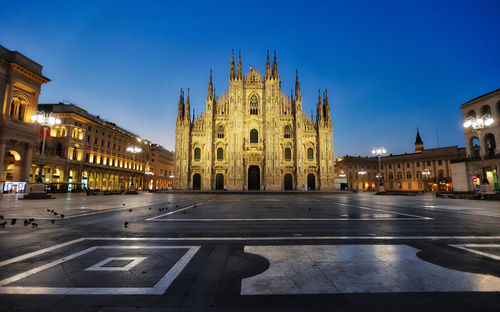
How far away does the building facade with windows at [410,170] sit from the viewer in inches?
2479

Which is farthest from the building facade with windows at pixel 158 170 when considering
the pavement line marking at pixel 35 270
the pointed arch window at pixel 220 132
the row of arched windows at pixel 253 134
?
the pavement line marking at pixel 35 270

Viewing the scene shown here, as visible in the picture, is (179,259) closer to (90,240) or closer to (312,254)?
(312,254)

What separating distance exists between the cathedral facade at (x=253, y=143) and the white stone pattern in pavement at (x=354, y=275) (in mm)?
38761

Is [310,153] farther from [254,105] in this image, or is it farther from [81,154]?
[81,154]

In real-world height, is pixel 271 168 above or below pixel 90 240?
above

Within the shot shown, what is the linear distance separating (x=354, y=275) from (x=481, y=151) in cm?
4303

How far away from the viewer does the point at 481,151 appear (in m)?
32.5

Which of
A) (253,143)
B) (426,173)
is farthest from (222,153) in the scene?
(426,173)

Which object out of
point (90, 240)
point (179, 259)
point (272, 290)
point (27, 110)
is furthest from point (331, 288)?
point (27, 110)

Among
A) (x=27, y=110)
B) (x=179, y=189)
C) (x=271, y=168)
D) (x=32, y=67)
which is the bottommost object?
(x=179, y=189)

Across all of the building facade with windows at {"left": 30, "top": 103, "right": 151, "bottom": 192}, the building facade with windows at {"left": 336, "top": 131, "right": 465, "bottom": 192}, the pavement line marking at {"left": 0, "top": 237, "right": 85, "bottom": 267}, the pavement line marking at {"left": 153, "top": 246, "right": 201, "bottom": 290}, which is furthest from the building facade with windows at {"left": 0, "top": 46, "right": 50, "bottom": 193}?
the building facade with windows at {"left": 336, "top": 131, "right": 465, "bottom": 192}

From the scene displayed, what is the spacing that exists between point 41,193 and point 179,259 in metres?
25.3

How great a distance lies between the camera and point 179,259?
3828mm

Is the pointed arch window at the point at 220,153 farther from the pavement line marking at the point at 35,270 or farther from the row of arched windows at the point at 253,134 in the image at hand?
the pavement line marking at the point at 35,270
